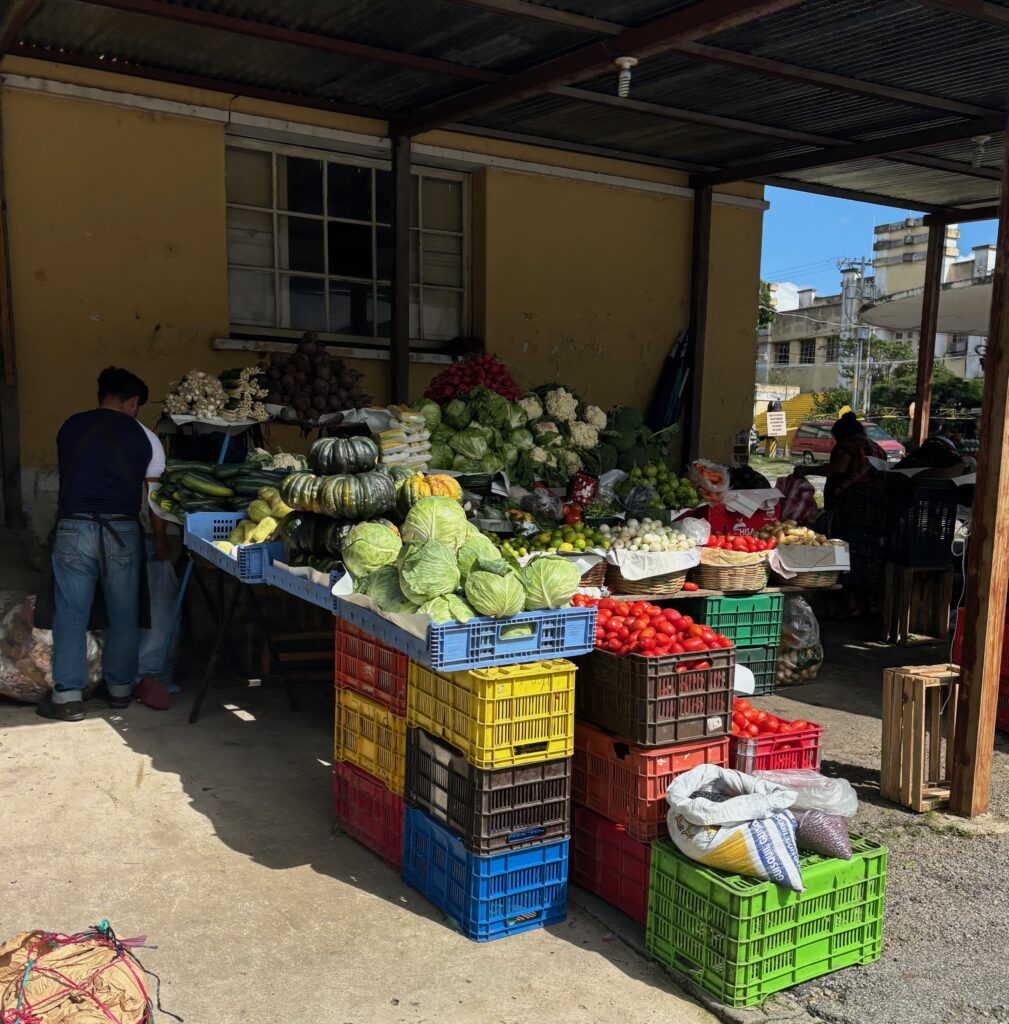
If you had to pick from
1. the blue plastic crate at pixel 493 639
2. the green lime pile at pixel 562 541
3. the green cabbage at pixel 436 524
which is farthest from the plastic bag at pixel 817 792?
the green lime pile at pixel 562 541

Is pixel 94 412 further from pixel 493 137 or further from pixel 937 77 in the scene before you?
pixel 937 77

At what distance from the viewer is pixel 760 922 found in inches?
127

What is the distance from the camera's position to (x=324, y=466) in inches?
189

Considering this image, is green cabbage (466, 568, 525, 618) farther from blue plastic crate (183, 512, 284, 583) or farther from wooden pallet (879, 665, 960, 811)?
wooden pallet (879, 665, 960, 811)

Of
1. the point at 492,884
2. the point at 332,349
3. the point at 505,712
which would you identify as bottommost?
the point at 492,884

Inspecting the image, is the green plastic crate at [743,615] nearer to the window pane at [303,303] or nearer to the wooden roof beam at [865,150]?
the wooden roof beam at [865,150]

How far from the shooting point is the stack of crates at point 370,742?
409 centimetres

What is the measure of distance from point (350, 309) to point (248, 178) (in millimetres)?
1465

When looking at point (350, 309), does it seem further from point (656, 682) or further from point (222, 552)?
point (656, 682)

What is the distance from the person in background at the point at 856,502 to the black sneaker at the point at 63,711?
20.7 ft

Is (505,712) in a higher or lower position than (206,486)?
lower

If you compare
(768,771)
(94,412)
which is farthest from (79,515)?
(768,771)

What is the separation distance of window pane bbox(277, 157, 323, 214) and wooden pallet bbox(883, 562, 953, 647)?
20.2 ft

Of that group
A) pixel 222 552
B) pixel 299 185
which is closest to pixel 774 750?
pixel 222 552
